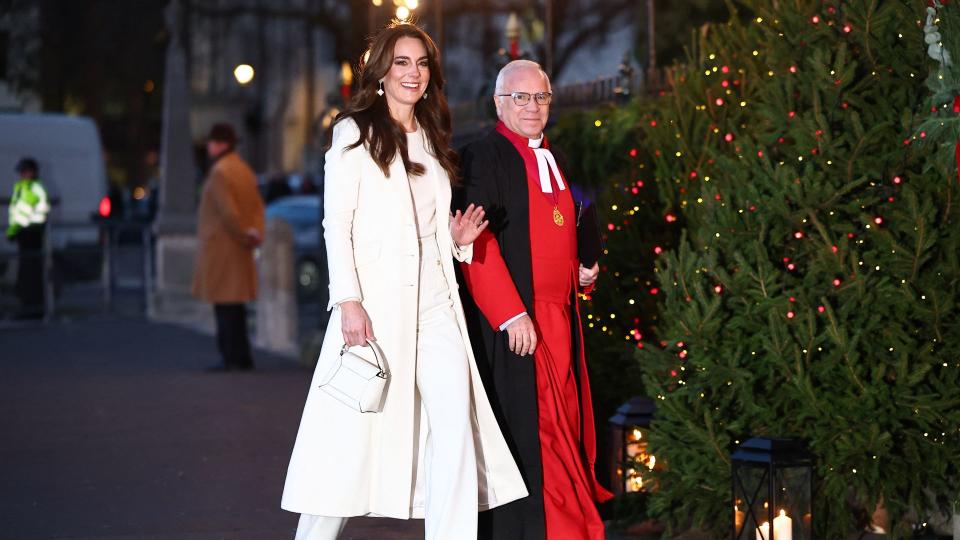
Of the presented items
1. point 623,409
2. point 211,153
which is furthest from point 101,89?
point 623,409

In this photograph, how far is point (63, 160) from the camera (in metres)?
28.0

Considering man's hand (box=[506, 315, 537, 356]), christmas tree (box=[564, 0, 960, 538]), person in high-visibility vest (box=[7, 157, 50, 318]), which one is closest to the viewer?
man's hand (box=[506, 315, 537, 356])

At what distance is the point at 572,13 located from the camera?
1107 inches

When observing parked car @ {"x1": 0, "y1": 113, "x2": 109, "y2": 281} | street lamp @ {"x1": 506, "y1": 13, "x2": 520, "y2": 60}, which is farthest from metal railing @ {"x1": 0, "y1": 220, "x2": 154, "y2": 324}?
street lamp @ {"x1": 506, "y1": 13, "x2": 520, "y2": 60}

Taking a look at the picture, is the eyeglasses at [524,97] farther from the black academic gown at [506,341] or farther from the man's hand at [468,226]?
the man's hand at [468,226]

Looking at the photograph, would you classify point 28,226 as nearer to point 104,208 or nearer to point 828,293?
point 104,208

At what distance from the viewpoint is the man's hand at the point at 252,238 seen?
560 inches

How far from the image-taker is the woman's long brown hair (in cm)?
602

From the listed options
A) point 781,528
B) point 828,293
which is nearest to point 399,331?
point 781,528

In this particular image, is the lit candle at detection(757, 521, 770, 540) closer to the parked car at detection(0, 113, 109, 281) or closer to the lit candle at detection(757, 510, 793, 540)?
the lit candle at detection(757, 510, 793, 540)

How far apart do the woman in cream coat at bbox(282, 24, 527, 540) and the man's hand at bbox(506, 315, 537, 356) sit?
0.84ft

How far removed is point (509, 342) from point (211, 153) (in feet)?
27.8

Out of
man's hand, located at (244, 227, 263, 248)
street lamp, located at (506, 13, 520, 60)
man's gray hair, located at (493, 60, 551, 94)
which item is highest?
street lamp, located at (506, 13, 520, 60)

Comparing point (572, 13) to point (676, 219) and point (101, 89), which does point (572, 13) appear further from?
point (676, 219)
